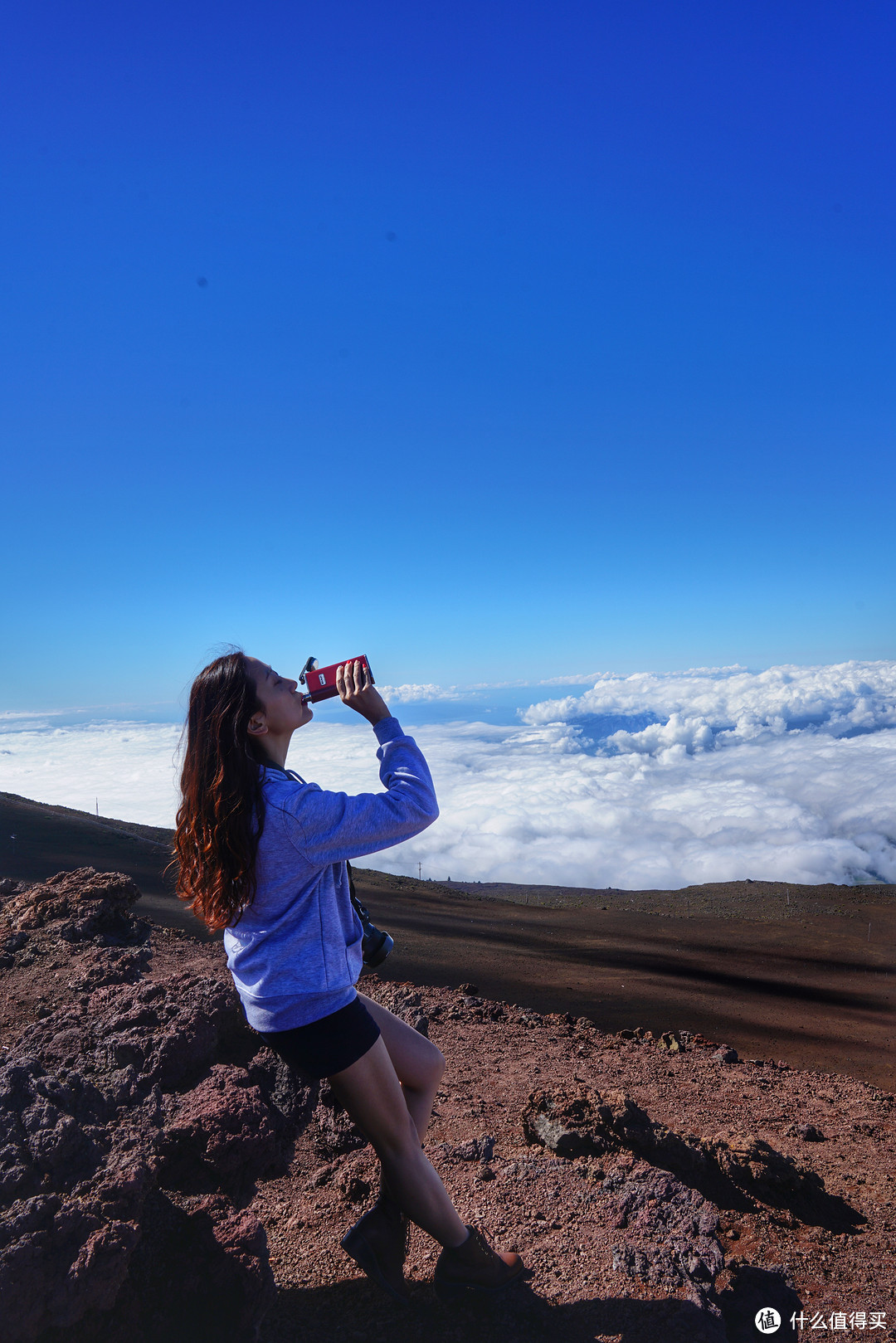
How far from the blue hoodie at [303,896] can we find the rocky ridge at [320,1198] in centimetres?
83

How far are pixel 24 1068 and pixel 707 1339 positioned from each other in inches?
86.5

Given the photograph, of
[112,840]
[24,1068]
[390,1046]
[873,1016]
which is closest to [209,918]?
[390,1046]

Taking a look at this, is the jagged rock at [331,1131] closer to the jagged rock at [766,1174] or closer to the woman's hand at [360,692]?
the jagged rock at [766,1174]

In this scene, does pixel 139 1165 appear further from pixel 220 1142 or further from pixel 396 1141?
pixel 396 1141

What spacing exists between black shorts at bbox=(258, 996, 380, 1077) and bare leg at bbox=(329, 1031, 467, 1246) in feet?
0.10

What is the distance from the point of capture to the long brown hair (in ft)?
5.04

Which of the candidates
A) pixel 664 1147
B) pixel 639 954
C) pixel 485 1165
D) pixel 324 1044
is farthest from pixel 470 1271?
pixel 639 954

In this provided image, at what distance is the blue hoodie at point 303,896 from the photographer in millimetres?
1540

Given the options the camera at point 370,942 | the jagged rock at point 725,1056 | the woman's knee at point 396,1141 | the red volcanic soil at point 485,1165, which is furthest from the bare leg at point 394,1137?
the jagged rock at point 725,1056

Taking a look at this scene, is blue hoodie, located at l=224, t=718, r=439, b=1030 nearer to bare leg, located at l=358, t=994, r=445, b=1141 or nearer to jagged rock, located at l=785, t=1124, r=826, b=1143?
bare leg, located at l=358, t=994, r=445, b=1141

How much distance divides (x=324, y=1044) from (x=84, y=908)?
4645mm

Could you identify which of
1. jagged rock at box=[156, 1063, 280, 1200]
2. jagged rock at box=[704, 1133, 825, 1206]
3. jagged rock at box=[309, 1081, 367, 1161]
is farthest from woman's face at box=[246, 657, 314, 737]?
jagged rock at box=[704, 1133, 825, 1206]

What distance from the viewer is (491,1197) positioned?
8.41 feet

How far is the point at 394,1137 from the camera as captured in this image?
1671mm
